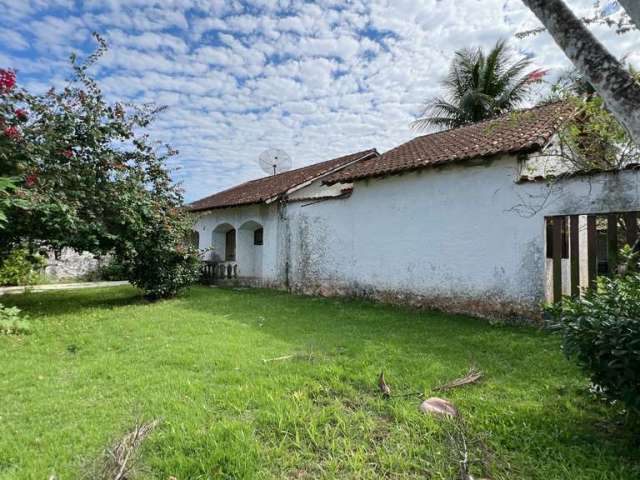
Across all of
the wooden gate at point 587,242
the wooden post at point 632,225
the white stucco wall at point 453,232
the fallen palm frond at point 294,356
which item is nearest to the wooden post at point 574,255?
the wooden gate at point 587,242

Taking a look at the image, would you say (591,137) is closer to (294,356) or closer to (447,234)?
(447,234)

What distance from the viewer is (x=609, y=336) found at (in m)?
2.36

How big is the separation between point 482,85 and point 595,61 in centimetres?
1931

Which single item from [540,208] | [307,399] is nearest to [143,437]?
[307,399]

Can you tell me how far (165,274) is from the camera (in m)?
9.34

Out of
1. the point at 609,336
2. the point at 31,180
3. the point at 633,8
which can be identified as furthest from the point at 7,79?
the point at 609,336

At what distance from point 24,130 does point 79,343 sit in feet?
14.0

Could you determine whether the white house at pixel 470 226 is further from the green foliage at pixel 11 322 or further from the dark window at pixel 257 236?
the green foliage at pixel 11 322

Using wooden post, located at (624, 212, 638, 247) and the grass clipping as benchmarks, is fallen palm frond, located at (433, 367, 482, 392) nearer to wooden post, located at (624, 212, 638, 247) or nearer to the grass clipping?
the grass clipping

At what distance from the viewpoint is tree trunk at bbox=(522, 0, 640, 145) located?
2135mm

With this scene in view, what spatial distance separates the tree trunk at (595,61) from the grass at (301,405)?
7.09 feet

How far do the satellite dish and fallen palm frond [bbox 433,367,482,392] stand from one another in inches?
530

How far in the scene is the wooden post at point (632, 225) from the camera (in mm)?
5113

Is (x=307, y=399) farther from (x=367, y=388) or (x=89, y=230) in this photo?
(x=89, y=230)
